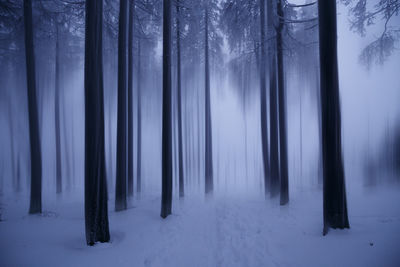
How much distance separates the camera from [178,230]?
601cm

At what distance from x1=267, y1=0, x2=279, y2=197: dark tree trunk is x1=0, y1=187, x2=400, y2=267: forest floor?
7.41 feet

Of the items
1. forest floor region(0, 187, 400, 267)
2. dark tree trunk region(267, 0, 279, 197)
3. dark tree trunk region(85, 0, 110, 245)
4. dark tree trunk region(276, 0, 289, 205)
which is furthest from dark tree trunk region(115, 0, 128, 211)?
dark tree trunk region(276, 0, 289, 205)

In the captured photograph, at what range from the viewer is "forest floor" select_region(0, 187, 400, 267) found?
397cm

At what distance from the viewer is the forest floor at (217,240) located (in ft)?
13.0

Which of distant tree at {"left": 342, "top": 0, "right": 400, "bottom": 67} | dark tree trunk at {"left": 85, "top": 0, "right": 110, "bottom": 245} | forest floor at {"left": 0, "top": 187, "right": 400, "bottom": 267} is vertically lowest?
forest floor at {"left": 0, "top": 187, "right": 400, "bottom": 267}

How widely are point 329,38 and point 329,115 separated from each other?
77.0 inches

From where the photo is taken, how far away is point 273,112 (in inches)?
375

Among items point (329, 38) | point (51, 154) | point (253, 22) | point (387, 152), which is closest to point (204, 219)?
point (329, 38)

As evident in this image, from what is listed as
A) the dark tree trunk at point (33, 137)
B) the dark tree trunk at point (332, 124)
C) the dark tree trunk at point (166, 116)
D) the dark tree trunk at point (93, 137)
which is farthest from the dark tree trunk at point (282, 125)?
the dark tree trunk at point (33, 137)

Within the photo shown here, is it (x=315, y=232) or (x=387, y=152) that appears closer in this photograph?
(x=315, y=232)

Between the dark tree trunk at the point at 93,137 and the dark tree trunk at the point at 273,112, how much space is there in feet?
23.9

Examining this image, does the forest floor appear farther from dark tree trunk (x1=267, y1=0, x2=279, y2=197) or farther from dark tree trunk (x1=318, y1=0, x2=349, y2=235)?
dark tree trunk (x1=267, y1=0, x2=279, y2=197)

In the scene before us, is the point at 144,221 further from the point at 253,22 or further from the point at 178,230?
the point at 253,22

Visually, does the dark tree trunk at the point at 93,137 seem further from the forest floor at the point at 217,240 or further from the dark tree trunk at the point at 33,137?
the dark tree trunk at the point at 33,137
